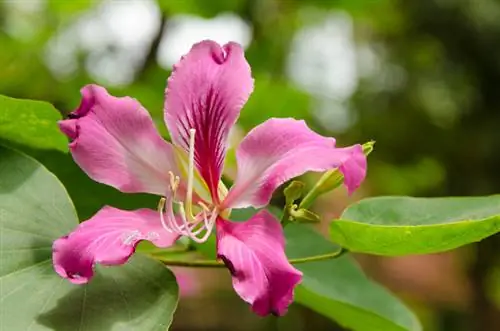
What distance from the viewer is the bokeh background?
1.01 metres

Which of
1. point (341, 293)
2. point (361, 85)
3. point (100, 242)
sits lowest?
point (361, 85)

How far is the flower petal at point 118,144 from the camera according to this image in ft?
1.20

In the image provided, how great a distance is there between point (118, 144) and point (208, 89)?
0.16 ft

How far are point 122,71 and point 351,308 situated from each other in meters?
0.96

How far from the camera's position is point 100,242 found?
344 mm

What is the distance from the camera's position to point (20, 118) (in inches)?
16.8

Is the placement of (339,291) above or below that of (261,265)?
below

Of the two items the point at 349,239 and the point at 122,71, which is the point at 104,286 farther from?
the point at 122,71

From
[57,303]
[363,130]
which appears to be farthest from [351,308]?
[363,130]

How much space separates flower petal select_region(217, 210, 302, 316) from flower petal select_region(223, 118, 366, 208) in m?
0.02

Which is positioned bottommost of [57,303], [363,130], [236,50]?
[363,130]

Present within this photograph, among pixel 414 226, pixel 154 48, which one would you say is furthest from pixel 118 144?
pixel 154 48

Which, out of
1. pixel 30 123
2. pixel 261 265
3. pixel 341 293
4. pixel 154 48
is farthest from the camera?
pixel 154 48

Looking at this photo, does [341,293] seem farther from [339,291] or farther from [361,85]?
[361,85]
